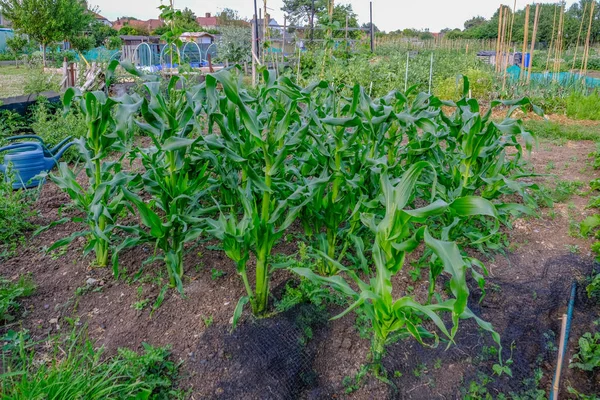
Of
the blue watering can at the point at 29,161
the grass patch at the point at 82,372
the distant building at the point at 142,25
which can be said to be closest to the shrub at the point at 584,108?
the blue watering can at the point at 29,161

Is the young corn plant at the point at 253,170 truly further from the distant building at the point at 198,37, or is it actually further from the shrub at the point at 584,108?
the shrub at the point at 584,108

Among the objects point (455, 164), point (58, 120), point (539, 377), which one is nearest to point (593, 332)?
point (539, 377)

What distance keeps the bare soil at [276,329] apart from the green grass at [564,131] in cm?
491

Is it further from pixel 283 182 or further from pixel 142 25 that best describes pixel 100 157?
pixel 142 25

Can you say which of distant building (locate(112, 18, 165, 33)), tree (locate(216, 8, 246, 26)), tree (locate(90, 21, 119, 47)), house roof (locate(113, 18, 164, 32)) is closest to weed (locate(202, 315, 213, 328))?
tree (locate(216, 8, 246, 26))

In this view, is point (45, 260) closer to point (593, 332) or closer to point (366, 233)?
point (366, 233)

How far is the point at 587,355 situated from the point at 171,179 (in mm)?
2120

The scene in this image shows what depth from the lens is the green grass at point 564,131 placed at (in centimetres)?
702

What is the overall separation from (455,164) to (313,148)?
1001 millimetres

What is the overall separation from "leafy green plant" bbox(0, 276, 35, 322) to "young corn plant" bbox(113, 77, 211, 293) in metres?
0.53

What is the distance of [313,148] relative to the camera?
246 centimetres

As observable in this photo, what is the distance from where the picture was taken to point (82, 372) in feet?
5.47

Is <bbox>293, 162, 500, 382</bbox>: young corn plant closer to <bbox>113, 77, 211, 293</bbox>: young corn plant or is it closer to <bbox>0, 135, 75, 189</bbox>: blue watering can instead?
<bbox>113, 77, 211, 293</bbox>: young corn plant

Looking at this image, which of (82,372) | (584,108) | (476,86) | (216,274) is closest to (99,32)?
(476,86)
